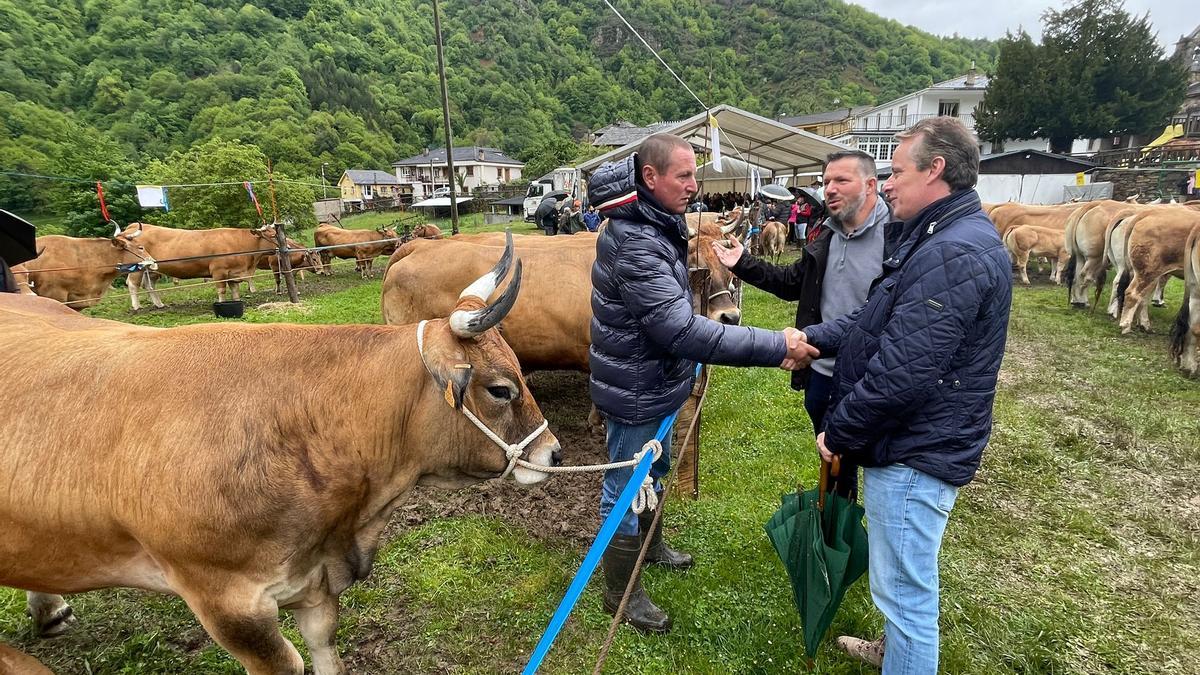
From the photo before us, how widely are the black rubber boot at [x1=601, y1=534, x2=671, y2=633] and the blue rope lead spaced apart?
25.0 inches

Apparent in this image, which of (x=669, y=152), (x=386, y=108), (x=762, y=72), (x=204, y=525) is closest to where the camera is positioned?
(x=204, y=525)

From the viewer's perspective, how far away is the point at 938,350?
2.02 m

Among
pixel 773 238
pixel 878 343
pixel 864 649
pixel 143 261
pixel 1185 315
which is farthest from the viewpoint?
pixel 773 238

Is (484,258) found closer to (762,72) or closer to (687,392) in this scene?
(687,392)

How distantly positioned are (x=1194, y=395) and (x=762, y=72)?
13240cm

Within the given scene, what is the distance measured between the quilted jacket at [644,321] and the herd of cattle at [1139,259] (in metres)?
8.58

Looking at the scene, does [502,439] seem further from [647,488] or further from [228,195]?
[228,195]

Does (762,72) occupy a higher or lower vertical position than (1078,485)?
higher

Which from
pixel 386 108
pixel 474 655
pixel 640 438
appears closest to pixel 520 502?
pixel 474 655

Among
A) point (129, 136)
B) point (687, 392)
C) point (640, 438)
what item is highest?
point (129, 136)

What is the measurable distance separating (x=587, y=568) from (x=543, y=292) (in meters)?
3.74

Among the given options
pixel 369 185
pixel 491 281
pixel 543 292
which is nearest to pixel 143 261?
pixel 543 292

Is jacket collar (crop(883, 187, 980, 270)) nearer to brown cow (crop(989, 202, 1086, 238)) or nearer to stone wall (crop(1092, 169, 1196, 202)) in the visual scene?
brown cow (crop(989, 202, 1086, 238))

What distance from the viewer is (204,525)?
2051 mm
